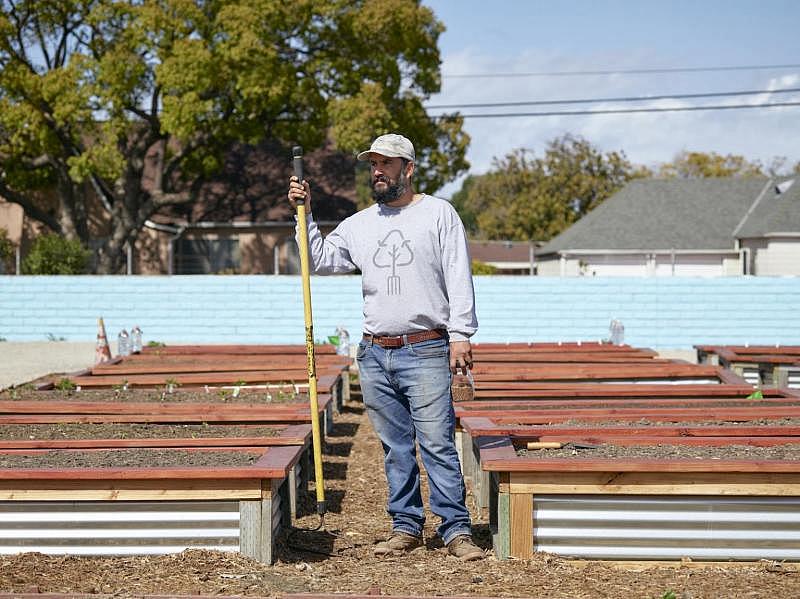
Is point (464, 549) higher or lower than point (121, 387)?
lower

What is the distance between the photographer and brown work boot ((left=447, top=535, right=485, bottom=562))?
5043 mm

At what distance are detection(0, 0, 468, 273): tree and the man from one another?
2082 centimetres

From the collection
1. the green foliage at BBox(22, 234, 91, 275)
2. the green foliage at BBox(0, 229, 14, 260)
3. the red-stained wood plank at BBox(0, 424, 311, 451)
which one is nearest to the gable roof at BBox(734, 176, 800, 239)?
the green foliage at BBox(22, 234, 91, 275)

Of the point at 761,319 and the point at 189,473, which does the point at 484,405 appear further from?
the point at 761,319

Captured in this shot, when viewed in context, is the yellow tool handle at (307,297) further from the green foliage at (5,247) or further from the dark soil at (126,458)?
Result: the green foliage at (5,247)

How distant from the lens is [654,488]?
4.95 metres

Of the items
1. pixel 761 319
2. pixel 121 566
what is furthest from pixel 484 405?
pixel 761 319

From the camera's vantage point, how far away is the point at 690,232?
127ft

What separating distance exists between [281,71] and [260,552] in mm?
22538

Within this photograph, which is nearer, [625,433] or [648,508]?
[648,508]

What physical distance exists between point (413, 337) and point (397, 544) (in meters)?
1.05

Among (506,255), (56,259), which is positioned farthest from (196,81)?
(506,255)

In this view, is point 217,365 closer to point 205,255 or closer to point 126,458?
point 126,458

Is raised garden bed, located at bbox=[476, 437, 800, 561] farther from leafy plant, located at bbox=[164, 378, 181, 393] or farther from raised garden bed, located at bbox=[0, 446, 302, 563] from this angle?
leafy plant, located at bbox=[164, 378, 181, 393]
